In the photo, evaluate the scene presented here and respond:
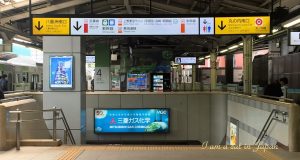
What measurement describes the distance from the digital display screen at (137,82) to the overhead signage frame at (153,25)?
506 inches

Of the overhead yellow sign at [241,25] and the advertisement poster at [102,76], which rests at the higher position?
the overhead yellow sign at [241,25]

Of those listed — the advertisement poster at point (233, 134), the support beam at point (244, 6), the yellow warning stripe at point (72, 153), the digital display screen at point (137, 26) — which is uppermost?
the support beam at point (244, 6)

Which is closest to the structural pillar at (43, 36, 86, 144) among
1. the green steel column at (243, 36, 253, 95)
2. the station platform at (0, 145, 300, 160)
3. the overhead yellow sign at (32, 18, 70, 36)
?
the overhead yellow sign at (32, 18, 70, 36)

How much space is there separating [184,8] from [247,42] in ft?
9.69

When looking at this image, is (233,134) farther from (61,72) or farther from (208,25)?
(61,72)

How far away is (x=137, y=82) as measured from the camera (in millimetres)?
21391

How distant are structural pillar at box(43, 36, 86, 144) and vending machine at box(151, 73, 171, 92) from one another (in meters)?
8.21

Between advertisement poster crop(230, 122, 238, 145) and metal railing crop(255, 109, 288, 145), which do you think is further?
advertisement poster crop(230, 122, 238, 145)

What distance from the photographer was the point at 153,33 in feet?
27.8

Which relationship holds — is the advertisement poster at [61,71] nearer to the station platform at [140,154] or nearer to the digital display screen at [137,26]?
the digital display screen at [137,26]

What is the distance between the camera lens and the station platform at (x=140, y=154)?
6082mm

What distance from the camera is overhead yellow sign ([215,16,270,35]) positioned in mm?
8445

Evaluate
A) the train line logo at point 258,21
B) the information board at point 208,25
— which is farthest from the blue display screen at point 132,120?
the train line logo at point 258,21

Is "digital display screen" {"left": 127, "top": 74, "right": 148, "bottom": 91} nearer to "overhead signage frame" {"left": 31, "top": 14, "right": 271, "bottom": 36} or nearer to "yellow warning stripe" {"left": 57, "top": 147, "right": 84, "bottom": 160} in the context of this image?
"overhead signage frame" {"left": 31, "top": 14, "right": 271, "bottom": 36}
